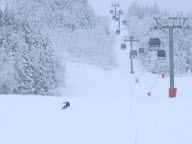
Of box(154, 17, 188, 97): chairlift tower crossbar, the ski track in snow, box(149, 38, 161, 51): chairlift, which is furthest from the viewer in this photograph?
box(149, 38, 161, 51): chairlift

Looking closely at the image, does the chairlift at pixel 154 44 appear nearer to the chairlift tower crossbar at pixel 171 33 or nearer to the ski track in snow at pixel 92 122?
the chairlift tower crossbar at pixel 171 33

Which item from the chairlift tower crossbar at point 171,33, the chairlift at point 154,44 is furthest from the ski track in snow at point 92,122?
the chairlift at point 154,44

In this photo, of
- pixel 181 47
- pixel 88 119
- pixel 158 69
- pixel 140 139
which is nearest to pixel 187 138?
pixel 140 139

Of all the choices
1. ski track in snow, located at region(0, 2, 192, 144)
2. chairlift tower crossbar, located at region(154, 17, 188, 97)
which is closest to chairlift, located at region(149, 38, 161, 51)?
chairlift tower crossbar, located at region(154, 17, 188, 97)

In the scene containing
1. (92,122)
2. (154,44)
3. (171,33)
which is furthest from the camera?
(154,44)

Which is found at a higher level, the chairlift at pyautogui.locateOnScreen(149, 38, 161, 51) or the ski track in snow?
the chairlift at pyautogui.locateOnScreen(149, 38, 161, 51)

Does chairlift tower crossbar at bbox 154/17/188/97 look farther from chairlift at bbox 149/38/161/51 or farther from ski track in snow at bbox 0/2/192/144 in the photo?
ski track in snow at bbox 0/2/192/144

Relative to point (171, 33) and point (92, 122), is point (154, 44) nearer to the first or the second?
point (171, 33)

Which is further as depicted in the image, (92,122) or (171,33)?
(171,33)

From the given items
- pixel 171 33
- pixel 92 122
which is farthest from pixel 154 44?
pixel 92 122

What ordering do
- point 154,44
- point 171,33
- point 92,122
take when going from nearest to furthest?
point 92,122 < point 171,33 < point 154,44

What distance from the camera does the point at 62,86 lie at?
38.2 m

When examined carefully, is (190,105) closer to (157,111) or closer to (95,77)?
(157,111)

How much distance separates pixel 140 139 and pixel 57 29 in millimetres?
76484
